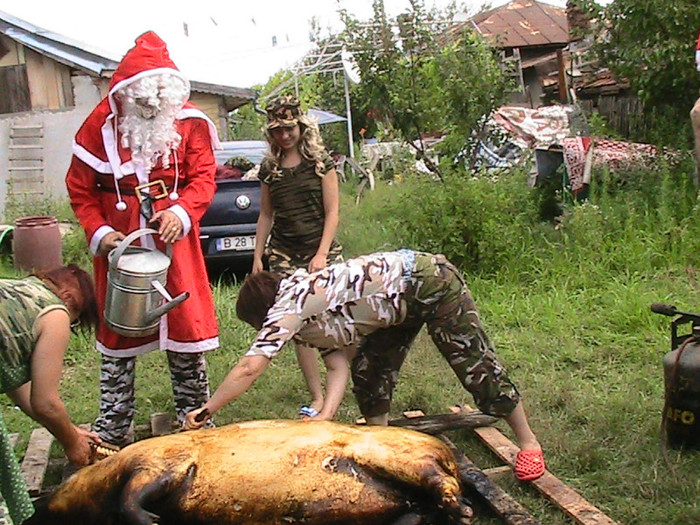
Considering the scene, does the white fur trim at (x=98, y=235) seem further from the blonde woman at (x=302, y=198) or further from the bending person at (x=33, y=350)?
the blonde woman at (x=302, y=198)

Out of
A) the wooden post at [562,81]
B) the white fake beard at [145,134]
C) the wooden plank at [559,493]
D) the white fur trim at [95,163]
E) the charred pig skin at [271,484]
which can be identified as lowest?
the wooden plank at [559,493]

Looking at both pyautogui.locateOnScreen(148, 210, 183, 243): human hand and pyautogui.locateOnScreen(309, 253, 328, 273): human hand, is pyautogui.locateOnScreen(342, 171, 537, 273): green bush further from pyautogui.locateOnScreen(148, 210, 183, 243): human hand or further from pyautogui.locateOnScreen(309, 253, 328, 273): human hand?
pyautogui.locateOnScreen(148, 210, 183, 243): human hand

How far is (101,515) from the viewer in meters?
2.76

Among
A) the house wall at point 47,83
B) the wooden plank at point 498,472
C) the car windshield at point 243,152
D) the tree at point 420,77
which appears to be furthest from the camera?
the house wall at point 47,83

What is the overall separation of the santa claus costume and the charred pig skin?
1047 mm

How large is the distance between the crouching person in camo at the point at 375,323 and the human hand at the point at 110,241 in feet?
2.33

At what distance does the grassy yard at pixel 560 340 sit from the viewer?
374cm

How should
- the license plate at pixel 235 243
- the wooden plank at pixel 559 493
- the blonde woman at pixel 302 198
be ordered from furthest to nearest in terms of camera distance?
the license plate at pixel 235 243 → the blonde woman at pixel 302 198 → the wooden plank at pixel 559 493

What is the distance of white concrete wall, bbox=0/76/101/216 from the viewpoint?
1382 cm

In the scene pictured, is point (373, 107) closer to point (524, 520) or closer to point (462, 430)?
point (462, 430)

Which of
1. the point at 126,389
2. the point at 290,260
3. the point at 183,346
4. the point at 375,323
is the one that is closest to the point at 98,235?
the point at 183,346

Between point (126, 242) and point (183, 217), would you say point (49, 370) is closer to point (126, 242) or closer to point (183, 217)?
point (126, 242)

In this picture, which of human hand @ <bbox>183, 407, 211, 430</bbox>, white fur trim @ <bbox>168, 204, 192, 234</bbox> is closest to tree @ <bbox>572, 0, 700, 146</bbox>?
white fur trim @ <bbox>168, 204, 192, 234</bbox>

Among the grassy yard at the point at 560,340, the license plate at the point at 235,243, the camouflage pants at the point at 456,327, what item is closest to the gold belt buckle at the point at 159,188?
the camouflage pants at the point at 456,327
